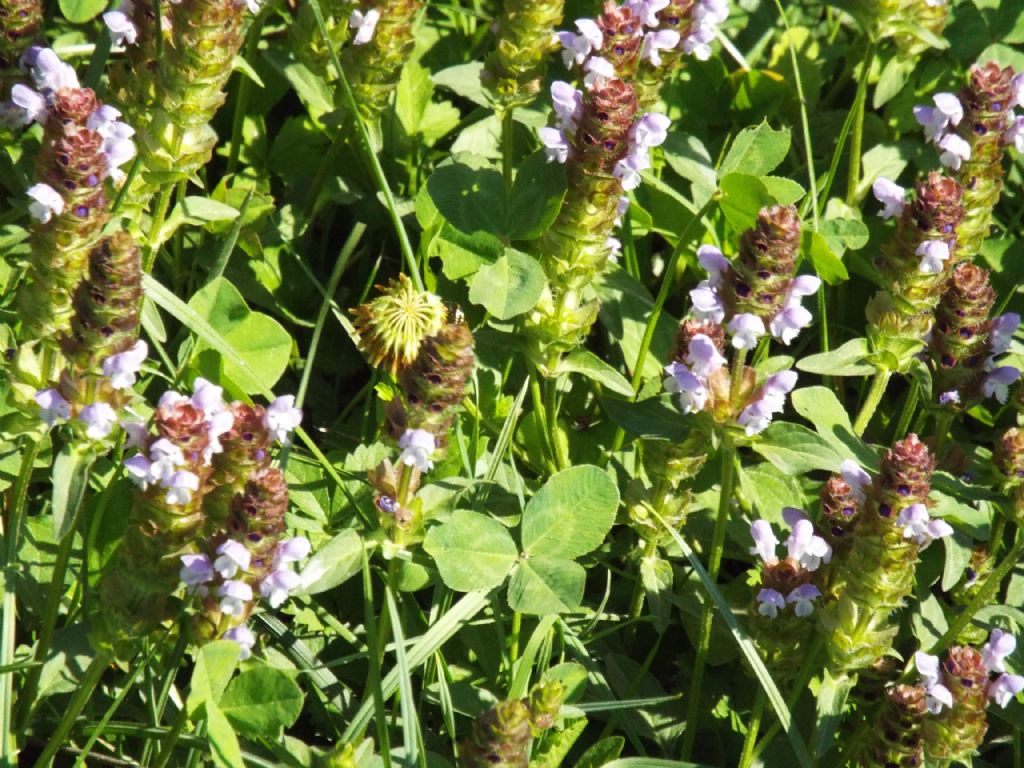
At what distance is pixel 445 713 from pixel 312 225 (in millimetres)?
1743

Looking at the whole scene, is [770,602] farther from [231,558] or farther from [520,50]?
[520,50]

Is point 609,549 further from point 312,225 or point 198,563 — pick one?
point 312,225

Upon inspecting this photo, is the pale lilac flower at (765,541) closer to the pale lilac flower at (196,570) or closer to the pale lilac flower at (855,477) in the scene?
the pale lilac flower at (855,477)

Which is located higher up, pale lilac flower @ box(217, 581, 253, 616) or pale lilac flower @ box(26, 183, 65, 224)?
pale lilac flower @ box(26, 183, 65, 224)

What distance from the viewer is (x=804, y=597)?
2.60 m

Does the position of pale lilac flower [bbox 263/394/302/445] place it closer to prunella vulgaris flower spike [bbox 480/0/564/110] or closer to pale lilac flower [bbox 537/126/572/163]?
pale lilac flower [bbox 537/126/572/163]

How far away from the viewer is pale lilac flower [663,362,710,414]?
2.52 metres

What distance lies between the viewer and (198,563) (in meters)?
2.14

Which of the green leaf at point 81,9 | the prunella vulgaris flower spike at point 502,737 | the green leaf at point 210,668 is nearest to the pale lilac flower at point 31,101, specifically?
the green leaf at point 81,9

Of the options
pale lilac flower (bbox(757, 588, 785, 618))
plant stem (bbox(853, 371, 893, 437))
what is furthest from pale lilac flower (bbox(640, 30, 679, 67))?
pale lilac flower (bbox(757, 588, 785, 618))

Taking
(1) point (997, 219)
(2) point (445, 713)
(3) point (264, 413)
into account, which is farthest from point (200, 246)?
(1) point (997, 219)

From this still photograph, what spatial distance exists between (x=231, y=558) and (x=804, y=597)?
1181 millimetres

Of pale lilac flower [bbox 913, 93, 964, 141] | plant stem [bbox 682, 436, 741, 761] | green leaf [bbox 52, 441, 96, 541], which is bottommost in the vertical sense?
plant stem [bbox 682, 436, 741, 761]

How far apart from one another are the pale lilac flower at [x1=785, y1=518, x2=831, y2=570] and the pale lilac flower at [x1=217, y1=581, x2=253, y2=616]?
1110mm
